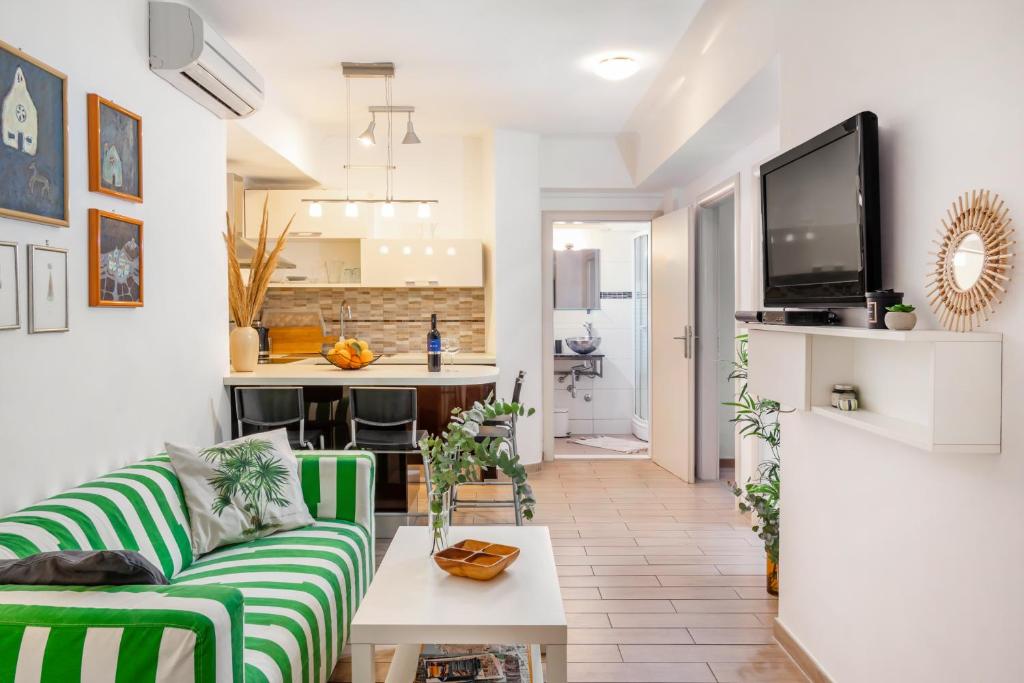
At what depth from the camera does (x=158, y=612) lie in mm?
1431

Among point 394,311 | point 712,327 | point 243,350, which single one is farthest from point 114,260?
point 712,327

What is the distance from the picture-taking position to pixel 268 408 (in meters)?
4.18

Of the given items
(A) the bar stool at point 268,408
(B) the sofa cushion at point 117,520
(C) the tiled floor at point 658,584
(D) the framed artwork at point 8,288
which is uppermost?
(D) the framed artwork at point 8,288

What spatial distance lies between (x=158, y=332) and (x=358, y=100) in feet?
9.13

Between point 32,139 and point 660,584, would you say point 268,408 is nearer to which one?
point 32,139

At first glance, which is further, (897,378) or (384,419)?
(384,419)

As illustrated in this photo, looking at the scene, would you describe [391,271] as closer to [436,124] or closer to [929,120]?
[436,124]

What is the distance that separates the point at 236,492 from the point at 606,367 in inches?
228

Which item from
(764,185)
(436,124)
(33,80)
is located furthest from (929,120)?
(436,124)

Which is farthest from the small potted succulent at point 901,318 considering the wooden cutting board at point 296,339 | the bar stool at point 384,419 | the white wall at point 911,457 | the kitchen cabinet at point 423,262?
the wooden cutting board at point 296,339

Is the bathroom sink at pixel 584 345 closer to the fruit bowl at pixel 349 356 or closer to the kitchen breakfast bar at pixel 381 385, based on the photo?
the kitchen breakfast bar at pixel 381 385

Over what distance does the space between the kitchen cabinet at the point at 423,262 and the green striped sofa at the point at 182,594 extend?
10.8 feet

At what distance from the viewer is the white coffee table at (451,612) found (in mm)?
1931

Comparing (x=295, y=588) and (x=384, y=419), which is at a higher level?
(x=384, y=419)
